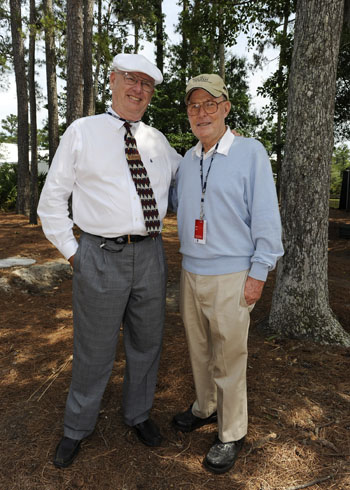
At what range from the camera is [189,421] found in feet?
8.65

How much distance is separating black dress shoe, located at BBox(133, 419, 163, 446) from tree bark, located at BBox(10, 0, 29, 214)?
11697mm

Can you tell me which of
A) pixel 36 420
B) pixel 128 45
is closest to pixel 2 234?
pixel 36 420

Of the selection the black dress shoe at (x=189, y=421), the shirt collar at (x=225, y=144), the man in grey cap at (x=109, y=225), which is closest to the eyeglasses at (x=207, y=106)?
the shirt collar at (x=225, y=144)

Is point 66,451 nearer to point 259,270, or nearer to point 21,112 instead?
point 259,270

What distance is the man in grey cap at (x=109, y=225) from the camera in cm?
223

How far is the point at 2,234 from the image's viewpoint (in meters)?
9.14

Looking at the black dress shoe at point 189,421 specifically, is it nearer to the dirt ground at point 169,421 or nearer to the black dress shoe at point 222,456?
the dirt ground at point 169,421

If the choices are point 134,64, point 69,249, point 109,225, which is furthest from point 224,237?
point 134,64

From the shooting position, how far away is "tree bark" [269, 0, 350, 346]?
3.53 meters

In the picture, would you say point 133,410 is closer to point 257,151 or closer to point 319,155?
point 257,151

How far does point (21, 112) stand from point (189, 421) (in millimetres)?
12057

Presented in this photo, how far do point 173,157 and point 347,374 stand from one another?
2376mm

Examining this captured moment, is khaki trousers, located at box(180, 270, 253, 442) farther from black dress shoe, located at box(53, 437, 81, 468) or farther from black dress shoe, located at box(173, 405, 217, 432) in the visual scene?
black dress shoe, located at box(53, 437, 81, 468)

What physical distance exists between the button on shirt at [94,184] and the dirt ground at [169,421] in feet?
4.27
